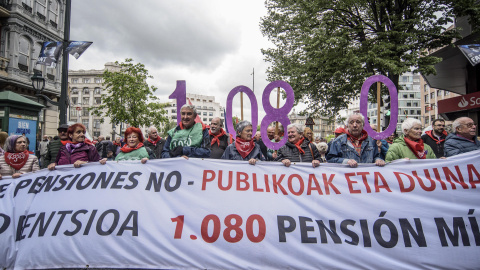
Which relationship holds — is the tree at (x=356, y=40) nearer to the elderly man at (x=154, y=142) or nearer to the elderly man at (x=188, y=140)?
the elderly man at (x=154, y=142)

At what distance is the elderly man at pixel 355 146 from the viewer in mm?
3797

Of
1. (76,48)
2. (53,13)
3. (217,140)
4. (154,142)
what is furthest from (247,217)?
(53,13)

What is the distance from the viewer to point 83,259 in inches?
115

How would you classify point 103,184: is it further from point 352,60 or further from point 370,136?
point 352,60

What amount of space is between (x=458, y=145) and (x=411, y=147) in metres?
0.76

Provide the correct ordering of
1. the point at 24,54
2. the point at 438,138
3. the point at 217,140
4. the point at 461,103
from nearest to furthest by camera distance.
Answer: the point at 217,140 → the point at 438,138 → the point at 461,103 → the point at 24,54

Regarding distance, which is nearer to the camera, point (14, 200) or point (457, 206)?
point (457, 206)

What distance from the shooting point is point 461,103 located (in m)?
14.6

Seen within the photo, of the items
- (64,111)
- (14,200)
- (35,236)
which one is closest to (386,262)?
(35,236)

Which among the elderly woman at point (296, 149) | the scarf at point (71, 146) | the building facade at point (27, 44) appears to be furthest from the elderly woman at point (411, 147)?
the building facade at point (27, 44)

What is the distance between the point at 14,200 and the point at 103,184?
1.05m

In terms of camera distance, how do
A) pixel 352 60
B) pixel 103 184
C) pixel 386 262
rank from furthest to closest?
pixel 352 60 < pixel 103 184 < pixel 386 262

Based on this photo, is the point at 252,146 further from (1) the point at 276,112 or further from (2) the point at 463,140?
(2) the point at 463,140

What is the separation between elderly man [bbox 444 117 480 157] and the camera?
3852 millimetres
